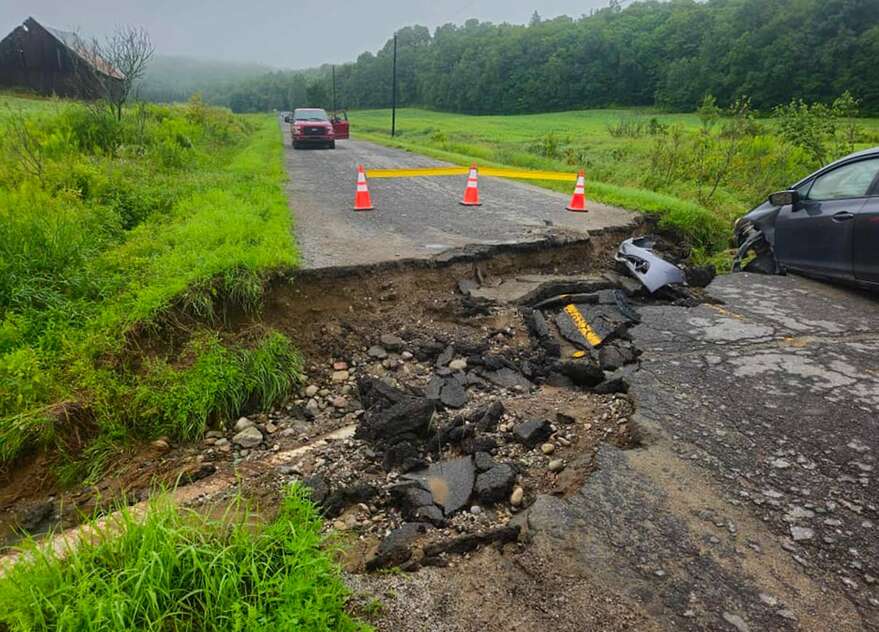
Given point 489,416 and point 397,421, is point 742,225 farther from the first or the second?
point 397,421

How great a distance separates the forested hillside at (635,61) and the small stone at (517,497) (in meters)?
51.5

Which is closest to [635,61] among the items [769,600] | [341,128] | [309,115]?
[341,128]

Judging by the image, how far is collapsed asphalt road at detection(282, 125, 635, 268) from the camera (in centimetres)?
564

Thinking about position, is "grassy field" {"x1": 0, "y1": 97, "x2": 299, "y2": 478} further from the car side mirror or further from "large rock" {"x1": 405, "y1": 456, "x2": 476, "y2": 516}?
the car side mirror

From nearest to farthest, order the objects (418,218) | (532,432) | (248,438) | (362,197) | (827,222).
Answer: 1. (532,432)
2. (248,438)
3. (827,222)
4. (418,218)
5. (362,197)

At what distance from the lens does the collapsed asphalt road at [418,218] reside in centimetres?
564

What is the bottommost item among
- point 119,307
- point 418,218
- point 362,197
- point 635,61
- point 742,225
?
point 119,307

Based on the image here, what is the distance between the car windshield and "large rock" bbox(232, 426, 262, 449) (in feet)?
69.1

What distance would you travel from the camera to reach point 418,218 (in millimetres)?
7309

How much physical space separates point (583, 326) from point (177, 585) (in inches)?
140

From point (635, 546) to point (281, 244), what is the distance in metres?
4.20

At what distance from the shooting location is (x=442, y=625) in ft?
6.20

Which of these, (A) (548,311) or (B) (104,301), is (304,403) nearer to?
(B) (104,301)

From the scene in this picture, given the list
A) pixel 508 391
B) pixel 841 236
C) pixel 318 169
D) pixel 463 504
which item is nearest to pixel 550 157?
pixel 318 169
